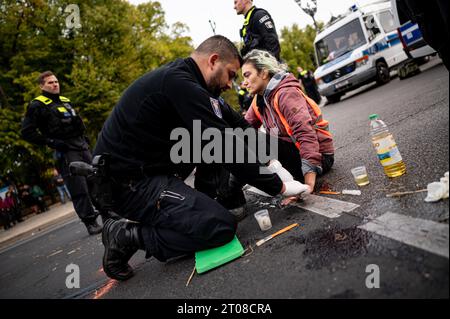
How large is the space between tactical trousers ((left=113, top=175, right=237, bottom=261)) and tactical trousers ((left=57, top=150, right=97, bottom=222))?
247cm

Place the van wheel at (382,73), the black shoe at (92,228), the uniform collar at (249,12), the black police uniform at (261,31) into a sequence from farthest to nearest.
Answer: the van wheel at (382,73)
the black shoe at (92,228)
the uniform collar at (249,12)
the black police uniform at (261,31)

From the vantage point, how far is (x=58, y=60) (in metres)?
15.9

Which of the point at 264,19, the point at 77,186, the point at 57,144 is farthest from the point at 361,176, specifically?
the point at 57,144

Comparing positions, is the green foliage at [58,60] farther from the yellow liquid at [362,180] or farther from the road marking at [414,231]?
the road marking at [414,231]

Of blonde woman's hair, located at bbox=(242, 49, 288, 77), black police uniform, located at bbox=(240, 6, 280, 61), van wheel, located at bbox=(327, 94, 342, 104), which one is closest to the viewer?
blonde woman's hair, located at bbox=(242, 49, 288, 77)

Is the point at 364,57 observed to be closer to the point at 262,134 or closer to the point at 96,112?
the point at 262,134

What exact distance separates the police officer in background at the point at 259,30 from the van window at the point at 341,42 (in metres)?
6.76

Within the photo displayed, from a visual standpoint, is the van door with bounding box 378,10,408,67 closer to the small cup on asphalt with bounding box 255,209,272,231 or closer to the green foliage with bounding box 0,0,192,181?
the small cup on asphalt with bounding box 255,209,272,231

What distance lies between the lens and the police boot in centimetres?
233

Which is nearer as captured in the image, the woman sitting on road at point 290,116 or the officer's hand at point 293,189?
the officer's hand at point 293,189

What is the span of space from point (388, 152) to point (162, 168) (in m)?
1.73

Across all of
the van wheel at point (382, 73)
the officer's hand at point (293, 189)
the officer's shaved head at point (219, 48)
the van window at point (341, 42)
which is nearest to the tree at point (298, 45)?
the van window at point (341, 42)

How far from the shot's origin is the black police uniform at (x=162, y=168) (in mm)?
2186

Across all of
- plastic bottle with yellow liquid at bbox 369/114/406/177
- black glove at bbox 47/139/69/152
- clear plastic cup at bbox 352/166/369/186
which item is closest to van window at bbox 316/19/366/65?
plastic bottle with yellow liquid at bbox 369/114/406/177
